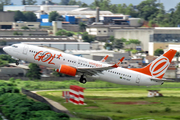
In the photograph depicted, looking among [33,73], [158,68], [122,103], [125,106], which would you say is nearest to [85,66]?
[122,103]

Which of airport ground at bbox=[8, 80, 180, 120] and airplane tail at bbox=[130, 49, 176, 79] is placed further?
airplane tail at bbox=[130, 49, 176, 79]

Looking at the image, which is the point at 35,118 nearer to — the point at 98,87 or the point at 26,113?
the point at 26,113

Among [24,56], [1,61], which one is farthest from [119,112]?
[1,61]

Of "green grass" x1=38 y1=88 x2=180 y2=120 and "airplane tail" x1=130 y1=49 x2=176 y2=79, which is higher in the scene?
"airplane tail" x1=130 y1=49 x2=176 y2=79

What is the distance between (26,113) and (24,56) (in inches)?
661

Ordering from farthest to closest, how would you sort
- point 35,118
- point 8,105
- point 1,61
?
point 1,61
point 8,105
point 35,118

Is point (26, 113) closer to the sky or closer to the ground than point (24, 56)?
closer to the ground

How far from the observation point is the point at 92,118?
54375mm

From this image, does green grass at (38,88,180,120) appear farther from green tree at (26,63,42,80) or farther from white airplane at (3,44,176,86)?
green tree at (26,63,42,80)

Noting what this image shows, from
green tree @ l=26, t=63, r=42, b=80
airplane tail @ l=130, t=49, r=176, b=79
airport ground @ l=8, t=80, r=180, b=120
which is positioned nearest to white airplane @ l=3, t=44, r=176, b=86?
airplane tail @ l=130, t=49, r=176, b=79

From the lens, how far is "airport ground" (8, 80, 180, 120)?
57.3m

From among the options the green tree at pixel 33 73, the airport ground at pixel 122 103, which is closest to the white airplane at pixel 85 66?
the airport ground at pixel 122 103

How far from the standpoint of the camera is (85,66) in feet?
230

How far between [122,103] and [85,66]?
9298mm
